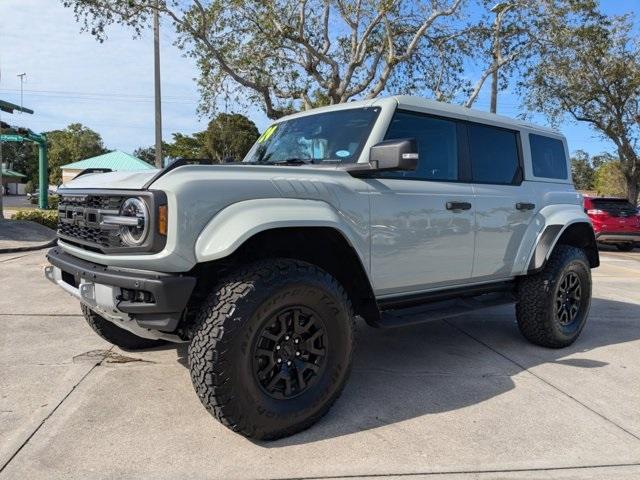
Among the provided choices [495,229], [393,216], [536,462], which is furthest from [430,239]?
[536,462]

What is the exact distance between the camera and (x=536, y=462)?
2.87 meters

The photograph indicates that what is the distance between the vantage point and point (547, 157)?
524cm

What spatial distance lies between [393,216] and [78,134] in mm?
74145

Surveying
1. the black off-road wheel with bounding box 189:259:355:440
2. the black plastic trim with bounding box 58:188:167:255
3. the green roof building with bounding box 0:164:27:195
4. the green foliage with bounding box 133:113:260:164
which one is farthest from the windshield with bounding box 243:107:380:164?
the green roof building with bounding box 0:164:27:195

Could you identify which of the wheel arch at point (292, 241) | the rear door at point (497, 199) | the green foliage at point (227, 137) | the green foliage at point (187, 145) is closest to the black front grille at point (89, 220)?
the wheel arch at point (292, 241)

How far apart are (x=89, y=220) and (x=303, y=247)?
127 cm

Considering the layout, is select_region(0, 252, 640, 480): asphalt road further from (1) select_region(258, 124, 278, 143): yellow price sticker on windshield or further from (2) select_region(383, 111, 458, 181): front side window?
(1) select_region(258, 124, 278, 143): yellow price sticker on windshield

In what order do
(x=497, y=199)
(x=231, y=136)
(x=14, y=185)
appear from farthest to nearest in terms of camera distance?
(x=14, y=185), (x=231, y=136), (x=497, y=199)

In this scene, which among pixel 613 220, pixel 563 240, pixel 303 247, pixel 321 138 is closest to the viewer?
pixel 303 247

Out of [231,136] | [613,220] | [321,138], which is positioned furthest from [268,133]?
[231,136]

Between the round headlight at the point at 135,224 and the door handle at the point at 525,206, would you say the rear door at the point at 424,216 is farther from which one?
the round headlight at the point at 135,224

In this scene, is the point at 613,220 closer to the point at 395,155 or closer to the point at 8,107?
the point at 395,155

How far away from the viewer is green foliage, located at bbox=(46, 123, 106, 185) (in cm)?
6719

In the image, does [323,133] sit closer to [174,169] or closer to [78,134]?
[174,169]
